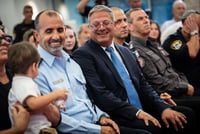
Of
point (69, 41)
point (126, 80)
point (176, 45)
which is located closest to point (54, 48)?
point (126, 80)

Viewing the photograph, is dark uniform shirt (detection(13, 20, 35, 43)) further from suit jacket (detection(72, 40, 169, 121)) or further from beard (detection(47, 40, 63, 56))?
beard (detection(47, 40, 63, 56))

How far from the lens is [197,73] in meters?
3.39

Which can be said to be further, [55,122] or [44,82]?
[44,82]

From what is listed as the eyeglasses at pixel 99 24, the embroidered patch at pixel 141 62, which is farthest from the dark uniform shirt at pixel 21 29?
the eyeglasses at pixel 99 24

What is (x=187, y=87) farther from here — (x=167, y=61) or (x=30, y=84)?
(x=30, y=84)

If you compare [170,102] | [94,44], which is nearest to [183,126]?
[170,102]

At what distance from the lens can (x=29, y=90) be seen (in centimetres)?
A: 176

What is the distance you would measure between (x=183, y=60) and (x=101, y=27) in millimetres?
1185

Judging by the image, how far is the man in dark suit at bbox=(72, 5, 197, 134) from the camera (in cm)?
237

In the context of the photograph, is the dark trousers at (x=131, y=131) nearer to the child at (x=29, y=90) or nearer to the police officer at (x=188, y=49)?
the child at (x=29, y=90)

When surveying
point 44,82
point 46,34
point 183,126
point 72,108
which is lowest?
point 183,126

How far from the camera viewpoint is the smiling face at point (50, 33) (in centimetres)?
221

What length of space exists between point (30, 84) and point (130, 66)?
1037 mm

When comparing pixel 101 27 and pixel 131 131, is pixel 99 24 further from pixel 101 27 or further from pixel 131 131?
pixel 131 131
